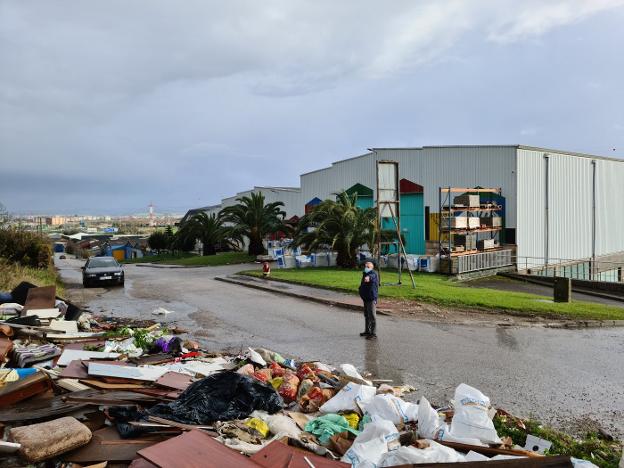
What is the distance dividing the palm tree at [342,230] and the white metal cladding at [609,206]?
21519 millimetres

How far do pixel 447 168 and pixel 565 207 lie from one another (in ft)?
28.9

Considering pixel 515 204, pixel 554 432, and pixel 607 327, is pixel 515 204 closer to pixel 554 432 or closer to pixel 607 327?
pixel 607 327

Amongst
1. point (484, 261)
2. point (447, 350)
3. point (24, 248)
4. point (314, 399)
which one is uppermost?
point (24, 248)

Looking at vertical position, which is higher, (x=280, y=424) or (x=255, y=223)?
(x=255, y=223)

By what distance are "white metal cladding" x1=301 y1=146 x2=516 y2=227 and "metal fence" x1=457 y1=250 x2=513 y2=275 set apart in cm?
225

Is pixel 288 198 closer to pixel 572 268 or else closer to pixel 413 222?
pixel 413 222

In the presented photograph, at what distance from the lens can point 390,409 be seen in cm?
614

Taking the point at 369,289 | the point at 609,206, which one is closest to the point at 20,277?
the point at 369,289

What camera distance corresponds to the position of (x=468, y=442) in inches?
211

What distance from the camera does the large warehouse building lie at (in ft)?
100

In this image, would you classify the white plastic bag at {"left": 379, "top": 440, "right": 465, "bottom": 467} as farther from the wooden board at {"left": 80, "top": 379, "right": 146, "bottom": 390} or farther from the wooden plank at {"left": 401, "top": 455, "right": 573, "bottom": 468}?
the wooden board at {"left": 80, "top": 379, "right": 146, "bottom": 390}

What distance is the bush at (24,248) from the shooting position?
25.0 metres

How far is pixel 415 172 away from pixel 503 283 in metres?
10.5

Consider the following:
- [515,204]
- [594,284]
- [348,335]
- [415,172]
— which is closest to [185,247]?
[415,172]
